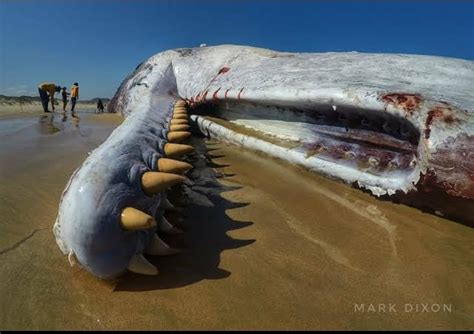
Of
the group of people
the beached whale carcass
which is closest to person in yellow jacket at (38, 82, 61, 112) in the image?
the group of people

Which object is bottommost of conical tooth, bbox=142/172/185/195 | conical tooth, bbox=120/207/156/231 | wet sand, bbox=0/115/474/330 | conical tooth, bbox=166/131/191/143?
wet sand, bbox=0/115/474/330

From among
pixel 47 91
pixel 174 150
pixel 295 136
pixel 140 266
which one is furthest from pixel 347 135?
pixel 47 91

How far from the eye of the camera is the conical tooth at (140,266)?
1.35 meters

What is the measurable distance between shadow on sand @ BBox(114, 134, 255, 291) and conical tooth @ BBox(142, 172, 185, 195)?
0.26 m

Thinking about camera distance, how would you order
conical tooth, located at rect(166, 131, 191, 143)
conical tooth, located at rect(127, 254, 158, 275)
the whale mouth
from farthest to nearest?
conical tooth, located at rect(166, 131, 191, 143), the whale mouth, conical tooth, located at rect(127, 254, 158, 275)

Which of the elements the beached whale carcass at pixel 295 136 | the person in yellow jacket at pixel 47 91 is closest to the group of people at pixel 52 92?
the person in yellow jacket at pixel 47 91

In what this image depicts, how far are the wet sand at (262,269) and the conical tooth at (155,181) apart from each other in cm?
26

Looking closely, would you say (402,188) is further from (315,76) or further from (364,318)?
(315,76)

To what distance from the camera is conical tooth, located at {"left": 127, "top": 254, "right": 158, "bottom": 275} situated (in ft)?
4.43

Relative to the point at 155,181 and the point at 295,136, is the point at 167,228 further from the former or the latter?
the point at 295,136

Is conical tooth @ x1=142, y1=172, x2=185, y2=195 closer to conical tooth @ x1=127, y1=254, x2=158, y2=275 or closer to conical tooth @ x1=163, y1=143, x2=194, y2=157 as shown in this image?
conical tooth @ x1=127, y1=254, x2=158, y2=275

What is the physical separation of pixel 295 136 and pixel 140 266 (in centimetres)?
175

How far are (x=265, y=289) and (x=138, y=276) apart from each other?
0.44 meters

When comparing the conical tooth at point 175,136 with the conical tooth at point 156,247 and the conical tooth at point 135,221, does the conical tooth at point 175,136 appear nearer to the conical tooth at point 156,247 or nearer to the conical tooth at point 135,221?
the conical tooth at point 156,247
